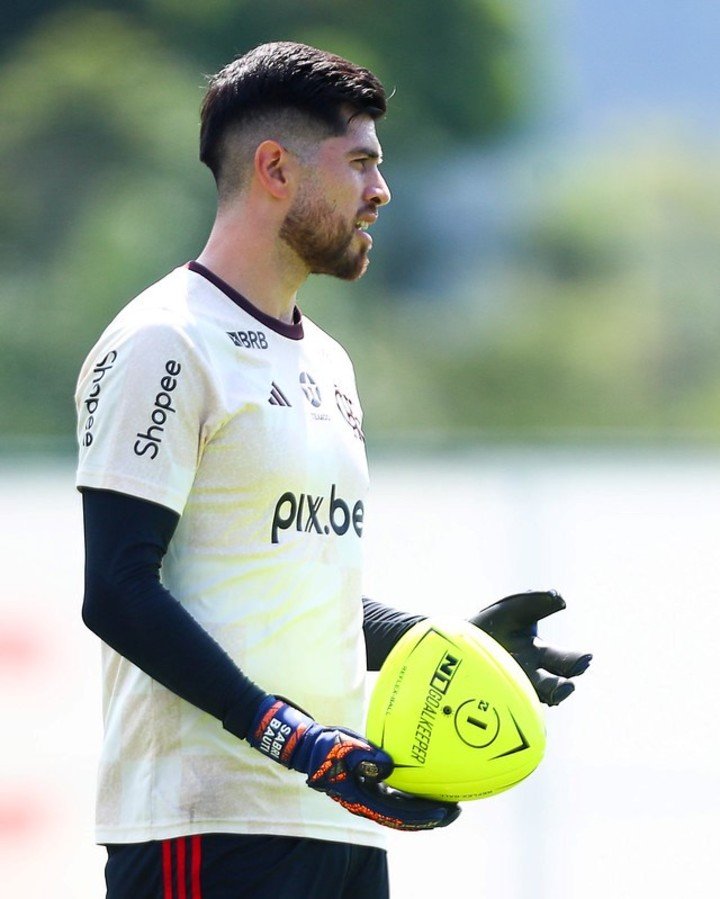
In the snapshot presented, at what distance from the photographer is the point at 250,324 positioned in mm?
2232

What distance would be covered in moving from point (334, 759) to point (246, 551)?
0.31 meters

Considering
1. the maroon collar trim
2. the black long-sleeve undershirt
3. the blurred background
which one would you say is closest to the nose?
the maroon collar trim

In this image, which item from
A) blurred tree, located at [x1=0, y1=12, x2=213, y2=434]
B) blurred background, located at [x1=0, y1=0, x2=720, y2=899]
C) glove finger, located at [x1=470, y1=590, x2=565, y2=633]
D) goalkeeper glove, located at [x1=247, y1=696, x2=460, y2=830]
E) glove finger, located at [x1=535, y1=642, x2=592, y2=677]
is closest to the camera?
goalkeeper glove, located at [x1=247, y1=696, x2=460, y2=830]

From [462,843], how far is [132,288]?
9.26 m

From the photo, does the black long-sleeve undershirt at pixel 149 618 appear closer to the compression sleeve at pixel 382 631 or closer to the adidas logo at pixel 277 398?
the adidas logo at pixel 277 398

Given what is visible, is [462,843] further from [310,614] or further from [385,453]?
[310,614]

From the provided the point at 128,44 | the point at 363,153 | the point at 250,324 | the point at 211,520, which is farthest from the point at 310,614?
the point at 128,44

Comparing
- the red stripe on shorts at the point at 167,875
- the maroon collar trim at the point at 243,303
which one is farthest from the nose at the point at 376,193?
the red stripe on shorts at the point at 167,875

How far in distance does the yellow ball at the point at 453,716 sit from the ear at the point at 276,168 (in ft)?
2.11

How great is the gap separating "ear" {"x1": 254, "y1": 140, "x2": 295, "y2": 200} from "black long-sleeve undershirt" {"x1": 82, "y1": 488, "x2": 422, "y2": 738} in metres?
0.55

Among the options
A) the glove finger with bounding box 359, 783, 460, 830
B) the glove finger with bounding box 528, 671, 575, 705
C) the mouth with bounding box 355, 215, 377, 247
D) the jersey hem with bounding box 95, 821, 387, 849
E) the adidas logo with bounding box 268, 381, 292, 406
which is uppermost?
the mouth with bounding box 355, 215, 377, 247

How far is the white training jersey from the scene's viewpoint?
205 cm

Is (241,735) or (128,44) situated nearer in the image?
(241,735)

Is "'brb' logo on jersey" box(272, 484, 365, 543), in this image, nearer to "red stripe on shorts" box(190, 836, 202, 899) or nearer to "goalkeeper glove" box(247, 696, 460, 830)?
"goalkeeper glove" box(247, 696, 460, 830)
